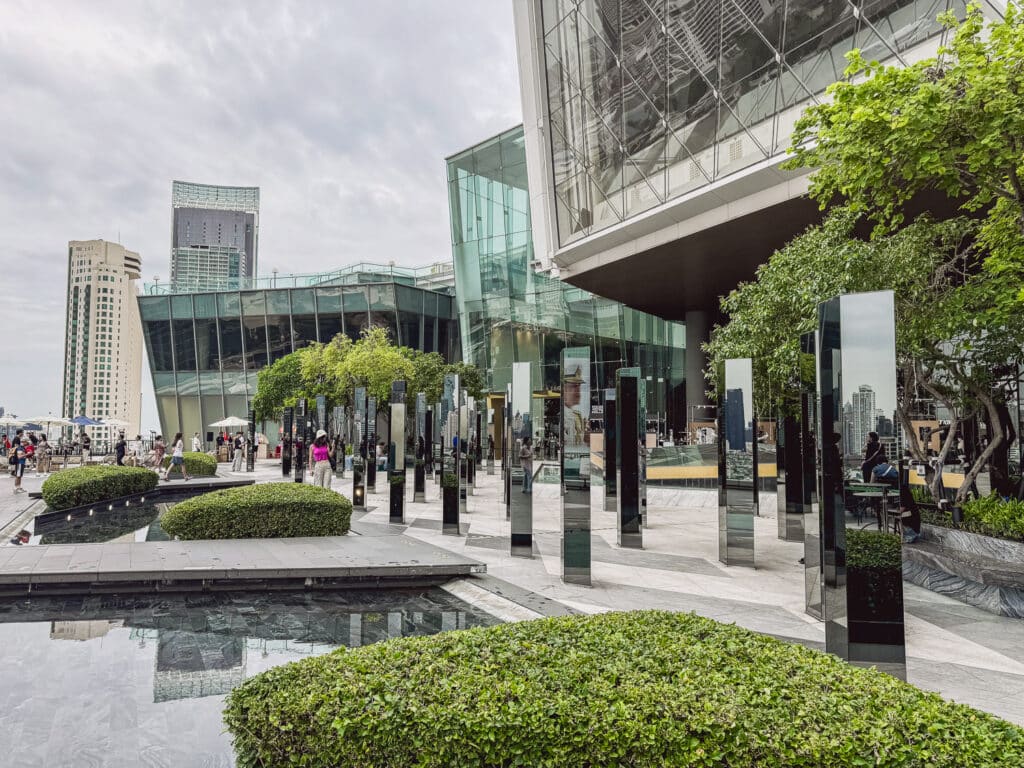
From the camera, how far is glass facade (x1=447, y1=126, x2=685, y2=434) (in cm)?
4266

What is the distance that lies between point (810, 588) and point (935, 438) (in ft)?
65.3

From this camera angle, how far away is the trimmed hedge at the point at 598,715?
124 inches

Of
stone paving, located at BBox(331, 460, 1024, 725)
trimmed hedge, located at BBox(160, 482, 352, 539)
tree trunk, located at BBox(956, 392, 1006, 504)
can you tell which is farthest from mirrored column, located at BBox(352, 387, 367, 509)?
tree trunk, located at BBox(956, 392, 1006, 504)

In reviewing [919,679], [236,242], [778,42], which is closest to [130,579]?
[919,679]

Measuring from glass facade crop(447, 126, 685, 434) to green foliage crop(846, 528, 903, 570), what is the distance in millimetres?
36530

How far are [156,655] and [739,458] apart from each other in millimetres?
8004

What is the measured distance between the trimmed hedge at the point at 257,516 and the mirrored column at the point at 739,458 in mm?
6341

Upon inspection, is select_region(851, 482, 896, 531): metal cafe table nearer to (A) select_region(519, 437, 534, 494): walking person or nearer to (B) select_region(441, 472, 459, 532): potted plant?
(A) select_region(519, 437, 534, 494): walking person

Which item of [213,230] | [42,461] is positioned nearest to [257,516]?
[42,461]

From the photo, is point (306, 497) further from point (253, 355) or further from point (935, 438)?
point (253, 355)

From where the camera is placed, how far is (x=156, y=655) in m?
6.34

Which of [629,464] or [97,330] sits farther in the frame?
[97,330]

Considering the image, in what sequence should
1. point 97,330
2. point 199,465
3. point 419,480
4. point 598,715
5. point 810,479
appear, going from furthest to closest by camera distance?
1. point 97,330
2. point 199,465
3. point 419,480
4. point 810,479
5. point 598,715

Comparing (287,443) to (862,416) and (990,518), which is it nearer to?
(990,518)
